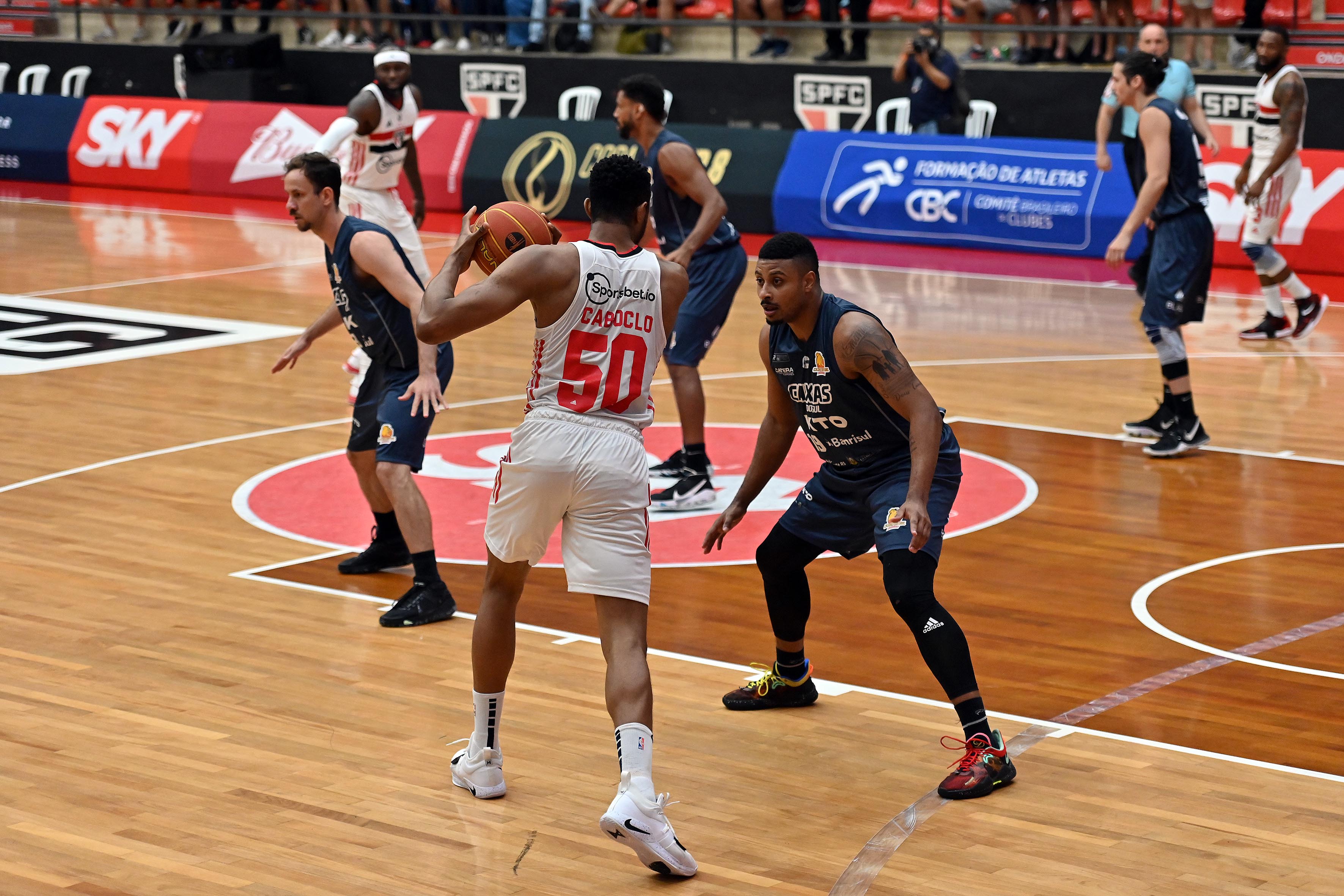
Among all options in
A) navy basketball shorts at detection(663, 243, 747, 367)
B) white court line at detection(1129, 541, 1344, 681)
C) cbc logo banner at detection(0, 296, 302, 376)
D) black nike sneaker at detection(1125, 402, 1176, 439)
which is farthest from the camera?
cbc logo banner at detection(0, 296, 302, 376)

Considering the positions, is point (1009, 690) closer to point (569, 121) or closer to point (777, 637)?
point (777, 637)

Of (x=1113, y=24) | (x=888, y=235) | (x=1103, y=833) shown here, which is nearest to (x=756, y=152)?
(x=888, y=235)

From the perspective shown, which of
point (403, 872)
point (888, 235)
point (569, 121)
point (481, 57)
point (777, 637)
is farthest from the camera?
point (481, 57)

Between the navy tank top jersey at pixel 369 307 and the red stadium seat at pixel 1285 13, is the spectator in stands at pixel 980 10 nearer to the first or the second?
the red stadium seat at pixel 1285 13

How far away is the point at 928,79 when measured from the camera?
18.9 metres

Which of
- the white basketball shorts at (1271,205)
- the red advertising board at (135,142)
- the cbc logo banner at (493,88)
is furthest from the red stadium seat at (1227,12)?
the red advertising board at (135,142)

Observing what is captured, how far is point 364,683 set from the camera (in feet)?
21.0

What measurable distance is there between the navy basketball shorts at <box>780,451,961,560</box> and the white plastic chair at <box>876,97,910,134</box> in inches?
590

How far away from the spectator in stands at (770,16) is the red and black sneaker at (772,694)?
16.4 metres

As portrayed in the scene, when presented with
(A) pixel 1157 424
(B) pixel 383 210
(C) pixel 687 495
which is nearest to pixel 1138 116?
(A) pixel 1157 424

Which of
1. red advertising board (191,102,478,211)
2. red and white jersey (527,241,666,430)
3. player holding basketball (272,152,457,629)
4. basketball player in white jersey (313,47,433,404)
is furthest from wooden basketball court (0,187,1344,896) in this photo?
red advertising board (191,102,478,211)

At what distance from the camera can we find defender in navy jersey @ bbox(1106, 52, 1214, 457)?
987 cm

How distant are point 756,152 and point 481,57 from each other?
18.2ft

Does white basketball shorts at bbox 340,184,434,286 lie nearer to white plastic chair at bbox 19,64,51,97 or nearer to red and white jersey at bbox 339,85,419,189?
red and white jersey at bbox 339,85,419,189
